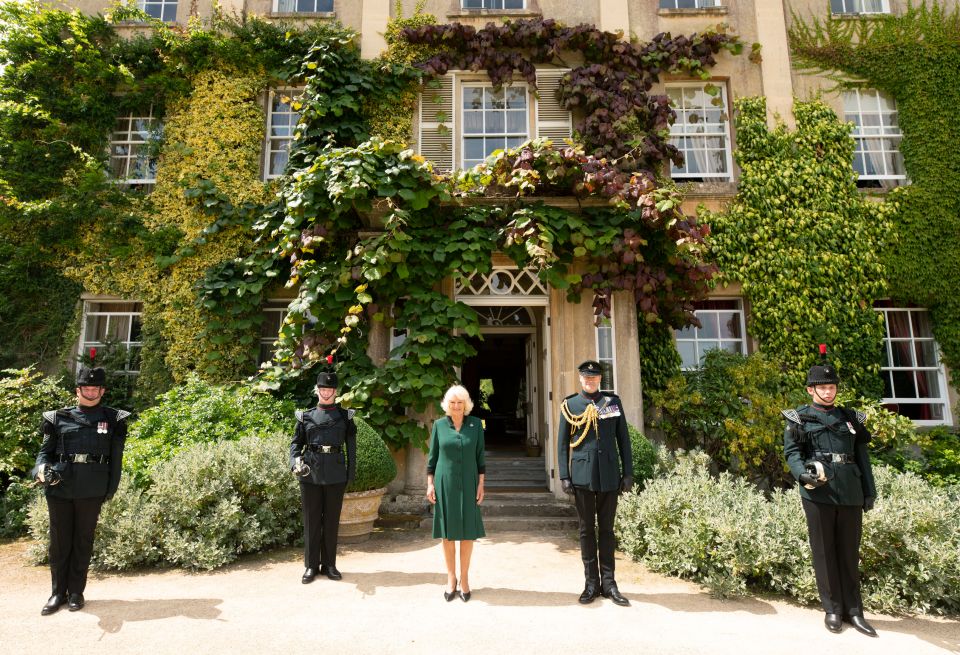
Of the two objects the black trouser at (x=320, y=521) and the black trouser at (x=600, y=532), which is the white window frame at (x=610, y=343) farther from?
the black trouser at (x=320, y=521)

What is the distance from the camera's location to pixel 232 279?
8688mm

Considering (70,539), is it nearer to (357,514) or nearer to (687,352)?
(357,514)

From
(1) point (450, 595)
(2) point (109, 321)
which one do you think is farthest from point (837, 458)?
(2) point (109, 321)

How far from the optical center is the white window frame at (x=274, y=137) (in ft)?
31.1

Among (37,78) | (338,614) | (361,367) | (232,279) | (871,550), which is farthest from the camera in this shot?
(37,78)

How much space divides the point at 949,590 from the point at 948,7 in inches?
401

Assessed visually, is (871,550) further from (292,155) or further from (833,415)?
(292,155)

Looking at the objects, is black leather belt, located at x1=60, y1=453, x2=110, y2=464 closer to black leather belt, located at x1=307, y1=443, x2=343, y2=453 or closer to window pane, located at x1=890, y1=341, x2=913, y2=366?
black leather belt, located at x1=307, y1=443, x2=343, y2=453

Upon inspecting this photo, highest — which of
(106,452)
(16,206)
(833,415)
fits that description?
(16,206)

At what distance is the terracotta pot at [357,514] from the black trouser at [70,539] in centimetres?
251

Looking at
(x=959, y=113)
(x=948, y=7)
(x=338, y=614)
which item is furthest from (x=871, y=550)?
(x=948, y=7)

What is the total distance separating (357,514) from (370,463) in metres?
0.62

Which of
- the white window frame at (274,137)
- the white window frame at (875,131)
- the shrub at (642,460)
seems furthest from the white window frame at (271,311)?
the white window frame at (875,131)

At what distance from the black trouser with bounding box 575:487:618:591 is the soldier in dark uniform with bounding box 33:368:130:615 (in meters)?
3.88
